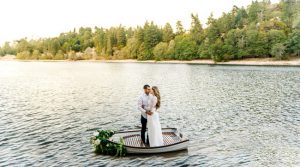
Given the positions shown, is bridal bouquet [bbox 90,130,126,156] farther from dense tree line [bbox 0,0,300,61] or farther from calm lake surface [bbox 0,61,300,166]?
dense tree line [bbox 0,0,300,61]

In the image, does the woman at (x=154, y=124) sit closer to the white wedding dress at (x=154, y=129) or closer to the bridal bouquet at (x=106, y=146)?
the white wedding dress at (x=154, y=129)

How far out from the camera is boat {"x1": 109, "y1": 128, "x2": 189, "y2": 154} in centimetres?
2356

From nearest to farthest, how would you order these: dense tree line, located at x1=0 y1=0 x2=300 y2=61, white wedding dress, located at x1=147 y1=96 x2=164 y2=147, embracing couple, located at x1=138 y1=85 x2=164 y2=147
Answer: embracing couple, located at x1=138 y1=85 x2=164 y2=147
white wedding dress, located at x1=147 y1=96 x2=164 y2=147
dense tree line, located at x1=0 y1=0 x2=300 y2=61

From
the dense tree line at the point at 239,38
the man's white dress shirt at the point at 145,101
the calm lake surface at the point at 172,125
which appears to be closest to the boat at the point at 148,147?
the calm lake surface at the point at 172,125

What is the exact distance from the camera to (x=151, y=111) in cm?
2334

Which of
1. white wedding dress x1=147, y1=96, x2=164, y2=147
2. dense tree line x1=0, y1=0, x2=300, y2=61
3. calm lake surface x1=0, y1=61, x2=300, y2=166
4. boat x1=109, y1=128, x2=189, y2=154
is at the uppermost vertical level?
dense tree line x1=0, y1=0, x2=300, y2=61

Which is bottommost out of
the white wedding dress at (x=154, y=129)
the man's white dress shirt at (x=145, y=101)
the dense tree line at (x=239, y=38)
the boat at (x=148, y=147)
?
the boat at (x=148, y=147)

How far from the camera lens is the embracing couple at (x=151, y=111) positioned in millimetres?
23016

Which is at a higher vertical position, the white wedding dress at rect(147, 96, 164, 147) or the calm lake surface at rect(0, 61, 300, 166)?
the white wedding dress at rect(147, 96, 164, 147)

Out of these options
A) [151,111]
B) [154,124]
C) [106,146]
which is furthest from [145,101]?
[106,146]

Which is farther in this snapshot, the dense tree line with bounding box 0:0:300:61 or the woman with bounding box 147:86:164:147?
the dense tree line with bounding box 0:0:300:61

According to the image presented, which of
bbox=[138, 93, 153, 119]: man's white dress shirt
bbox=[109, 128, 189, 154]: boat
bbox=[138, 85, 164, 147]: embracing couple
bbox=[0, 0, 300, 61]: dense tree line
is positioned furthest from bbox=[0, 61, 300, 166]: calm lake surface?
bbox=[0, 0, 300, 61]: dense tree line

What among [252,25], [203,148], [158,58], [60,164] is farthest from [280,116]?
[158,58]

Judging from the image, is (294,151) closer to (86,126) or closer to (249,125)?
(249,125)
